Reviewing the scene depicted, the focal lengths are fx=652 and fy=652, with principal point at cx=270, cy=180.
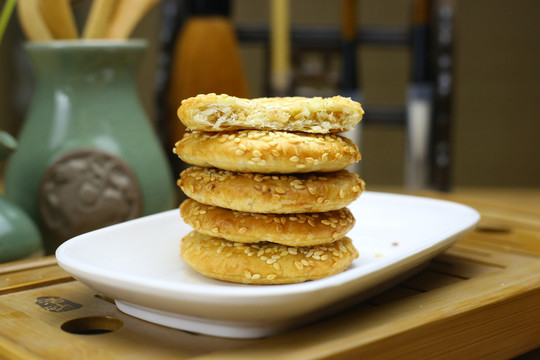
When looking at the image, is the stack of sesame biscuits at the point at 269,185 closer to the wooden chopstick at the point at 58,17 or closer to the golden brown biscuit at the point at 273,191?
the golden brown biscuit at the point at 273,191

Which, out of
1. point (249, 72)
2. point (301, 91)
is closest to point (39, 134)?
point (301, 91)

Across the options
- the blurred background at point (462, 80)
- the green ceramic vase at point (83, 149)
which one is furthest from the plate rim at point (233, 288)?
the blurred background at point (462, 80)

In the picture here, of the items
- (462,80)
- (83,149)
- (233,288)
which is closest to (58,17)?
(83,149)

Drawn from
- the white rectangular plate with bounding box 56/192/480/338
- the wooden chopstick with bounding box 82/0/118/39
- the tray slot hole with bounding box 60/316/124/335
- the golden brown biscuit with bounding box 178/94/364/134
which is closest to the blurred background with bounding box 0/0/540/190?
the wooden chopstick with bounding box 82/0/118/39

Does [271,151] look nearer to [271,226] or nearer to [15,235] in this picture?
[271,226]

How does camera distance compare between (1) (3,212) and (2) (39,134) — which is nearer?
(1) (3,212)

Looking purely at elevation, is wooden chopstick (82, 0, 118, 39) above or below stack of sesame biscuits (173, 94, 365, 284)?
above

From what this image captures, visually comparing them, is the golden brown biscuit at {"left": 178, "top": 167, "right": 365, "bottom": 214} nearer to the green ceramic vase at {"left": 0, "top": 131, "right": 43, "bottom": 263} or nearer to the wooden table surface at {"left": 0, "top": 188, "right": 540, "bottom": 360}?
the wooden table surface at {"left": 0, "top": 188, "right": 540, "bottom": 360}

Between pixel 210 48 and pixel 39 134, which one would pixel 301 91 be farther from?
pixel 39 134
